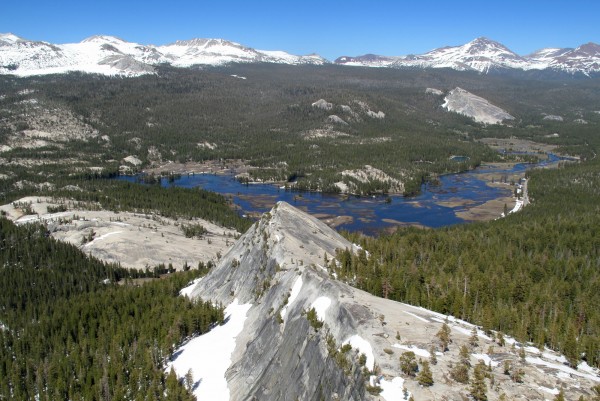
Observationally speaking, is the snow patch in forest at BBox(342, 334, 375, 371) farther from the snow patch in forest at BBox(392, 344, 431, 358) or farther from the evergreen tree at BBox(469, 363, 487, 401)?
the evergreen tree at BBox(469, 363, 487, 401)

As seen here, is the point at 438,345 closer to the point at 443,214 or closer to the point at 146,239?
the point at 146,239

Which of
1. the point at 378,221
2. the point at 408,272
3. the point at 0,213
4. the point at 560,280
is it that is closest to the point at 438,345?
the point at 408,272

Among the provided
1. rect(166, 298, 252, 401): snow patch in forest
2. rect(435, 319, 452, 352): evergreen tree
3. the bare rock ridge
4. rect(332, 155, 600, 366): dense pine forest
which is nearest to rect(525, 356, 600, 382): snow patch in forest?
the bare rock ridge

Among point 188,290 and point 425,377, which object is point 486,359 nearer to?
point 425,377

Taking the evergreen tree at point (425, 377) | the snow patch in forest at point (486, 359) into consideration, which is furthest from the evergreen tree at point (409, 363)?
the snow patch in forest at point (486, 359)

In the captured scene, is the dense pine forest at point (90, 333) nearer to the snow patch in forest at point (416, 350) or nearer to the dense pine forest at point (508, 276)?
the snow patch in forest at point (416, 350)

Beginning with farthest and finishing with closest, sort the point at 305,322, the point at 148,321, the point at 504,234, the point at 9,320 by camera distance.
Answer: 1. the point at 504,234
2. the point at 9,320
3. the point at 148,321
4. the point at 305,322
